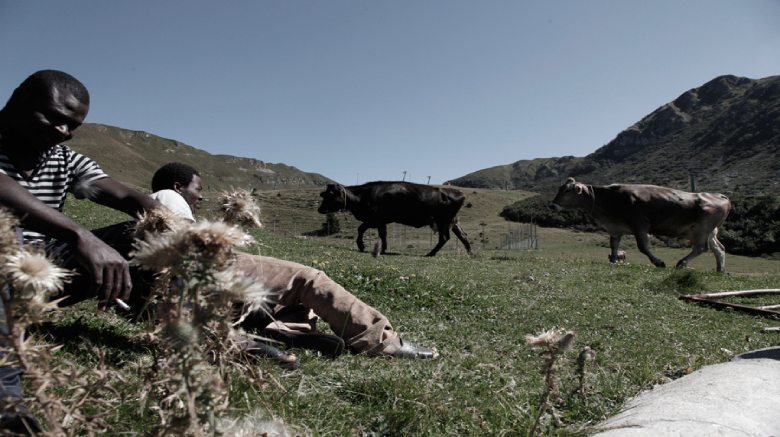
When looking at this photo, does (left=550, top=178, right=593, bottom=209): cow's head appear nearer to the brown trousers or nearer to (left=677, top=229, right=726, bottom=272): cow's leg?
(left=677, top=229, right=726, bottom=272): cow's leg

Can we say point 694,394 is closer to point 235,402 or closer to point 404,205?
point 235,402

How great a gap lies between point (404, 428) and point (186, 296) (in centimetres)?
195

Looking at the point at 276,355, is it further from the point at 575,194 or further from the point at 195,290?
the point at 575,194

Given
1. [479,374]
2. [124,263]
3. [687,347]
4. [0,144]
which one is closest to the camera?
[124,263]

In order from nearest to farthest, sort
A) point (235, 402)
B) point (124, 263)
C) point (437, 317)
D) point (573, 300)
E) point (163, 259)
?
point (163, 259) → point (124, 263) → point (235, 402) → point (437, 317) → point (573, 300)

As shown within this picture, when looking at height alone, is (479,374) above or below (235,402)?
below

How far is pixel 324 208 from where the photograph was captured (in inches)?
818

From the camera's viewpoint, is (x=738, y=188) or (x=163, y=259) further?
(x=738, y=188)

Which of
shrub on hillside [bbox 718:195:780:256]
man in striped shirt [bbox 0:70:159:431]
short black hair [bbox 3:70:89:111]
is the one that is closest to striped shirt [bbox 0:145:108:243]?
man in striped shirt [bbox 0:70:159:431]

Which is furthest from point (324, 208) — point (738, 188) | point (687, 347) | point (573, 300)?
point (738, 188)

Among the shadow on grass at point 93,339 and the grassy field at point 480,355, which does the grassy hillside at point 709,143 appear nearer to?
the grassy field at point 480,355

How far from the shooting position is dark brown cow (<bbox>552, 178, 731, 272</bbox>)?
17.5m

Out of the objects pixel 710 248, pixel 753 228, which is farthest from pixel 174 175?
pixel 753 228

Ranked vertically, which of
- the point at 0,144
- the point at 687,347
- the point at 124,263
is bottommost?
the point at 687,347
